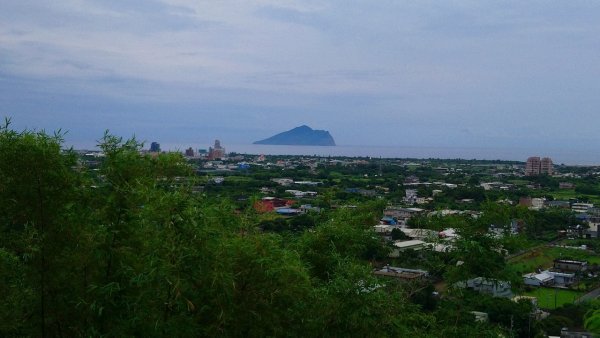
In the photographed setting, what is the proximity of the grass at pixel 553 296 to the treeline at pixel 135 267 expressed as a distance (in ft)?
37.4

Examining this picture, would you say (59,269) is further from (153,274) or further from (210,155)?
(210,155)

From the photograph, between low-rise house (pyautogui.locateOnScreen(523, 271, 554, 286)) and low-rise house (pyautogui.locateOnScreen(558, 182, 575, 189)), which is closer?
low-rise house (pyautogui.locateOnScreen(523, 271, 554, 286))

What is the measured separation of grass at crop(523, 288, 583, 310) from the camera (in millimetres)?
13602

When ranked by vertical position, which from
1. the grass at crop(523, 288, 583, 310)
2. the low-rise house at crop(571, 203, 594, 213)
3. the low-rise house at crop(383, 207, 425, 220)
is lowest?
the grass at crop(523, 288, 583, 310)

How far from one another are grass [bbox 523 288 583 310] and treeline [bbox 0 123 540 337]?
11.4 m

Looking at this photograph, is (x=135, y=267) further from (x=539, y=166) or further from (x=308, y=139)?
(x=308, y=139)

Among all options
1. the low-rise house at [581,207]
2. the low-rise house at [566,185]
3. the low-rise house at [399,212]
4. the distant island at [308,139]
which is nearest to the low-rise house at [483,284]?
the low-rise house at [399,212]

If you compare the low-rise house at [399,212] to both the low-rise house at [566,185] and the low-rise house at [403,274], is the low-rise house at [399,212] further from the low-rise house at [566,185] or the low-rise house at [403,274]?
the low-rise house at [566,185]

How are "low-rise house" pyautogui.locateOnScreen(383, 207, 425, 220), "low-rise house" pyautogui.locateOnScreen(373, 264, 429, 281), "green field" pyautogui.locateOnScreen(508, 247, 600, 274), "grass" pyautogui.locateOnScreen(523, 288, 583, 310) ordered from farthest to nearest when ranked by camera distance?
1. "low-rise house" pyautogui.locateOnScreen(383, 207, 425, 220)
2. "green field" pyautogui.locateOnScreen(508, 247, 600, 274)
3. "grass" pyautogui.locateOnScreen(523, 288, 583, 310)
4. "low-rise house" pyautogui.locateOnScreen(373, 264, 429, 281)

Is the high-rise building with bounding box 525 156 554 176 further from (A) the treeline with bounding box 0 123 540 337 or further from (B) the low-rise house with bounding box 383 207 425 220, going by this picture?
(A) the treeline with bounding box 0 123 540 337

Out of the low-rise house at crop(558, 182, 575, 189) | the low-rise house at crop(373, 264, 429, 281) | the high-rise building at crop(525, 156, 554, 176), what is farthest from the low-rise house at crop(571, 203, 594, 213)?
the high-rise building at crop(525, 156, 554, 176)

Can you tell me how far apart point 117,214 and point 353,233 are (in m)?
2.52

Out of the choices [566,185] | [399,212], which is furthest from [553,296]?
[566,185]

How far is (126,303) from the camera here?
3232 millimetres
